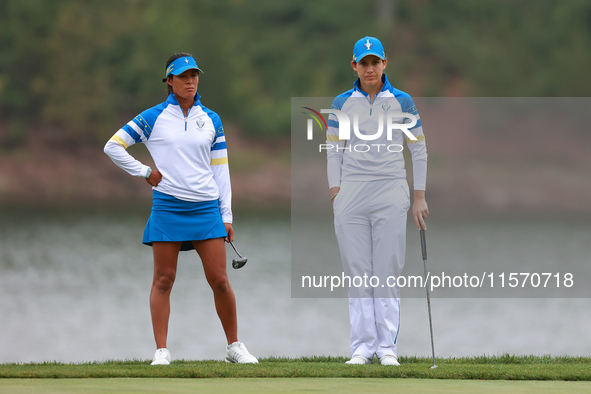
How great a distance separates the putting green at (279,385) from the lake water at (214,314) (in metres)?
4.38

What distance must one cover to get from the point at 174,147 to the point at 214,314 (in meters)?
8.24

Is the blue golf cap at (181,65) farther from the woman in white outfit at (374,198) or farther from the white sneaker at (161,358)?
the white sneaker at (161,358)

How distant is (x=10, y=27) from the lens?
48625mm

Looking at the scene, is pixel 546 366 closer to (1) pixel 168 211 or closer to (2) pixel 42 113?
(1) pixel 168 211

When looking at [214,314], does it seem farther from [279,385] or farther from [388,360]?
[279,385]

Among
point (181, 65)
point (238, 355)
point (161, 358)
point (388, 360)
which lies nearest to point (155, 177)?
point (181, 65)

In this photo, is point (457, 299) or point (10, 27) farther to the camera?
point (10, 27)

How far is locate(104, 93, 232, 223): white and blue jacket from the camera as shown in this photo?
6254mm

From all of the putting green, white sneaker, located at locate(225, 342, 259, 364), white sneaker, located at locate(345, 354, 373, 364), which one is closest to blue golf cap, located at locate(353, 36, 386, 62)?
white sneaker, located at locate(345, 354, 373, 364)

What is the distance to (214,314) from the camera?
14281mm

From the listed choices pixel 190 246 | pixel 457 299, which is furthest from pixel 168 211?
pixel 457 299

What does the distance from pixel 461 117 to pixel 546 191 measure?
4787 millimetres

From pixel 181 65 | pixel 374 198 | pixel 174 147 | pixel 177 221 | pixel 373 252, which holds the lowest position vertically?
pixel 373 252

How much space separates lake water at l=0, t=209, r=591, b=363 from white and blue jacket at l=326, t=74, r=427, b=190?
13.4 feet
